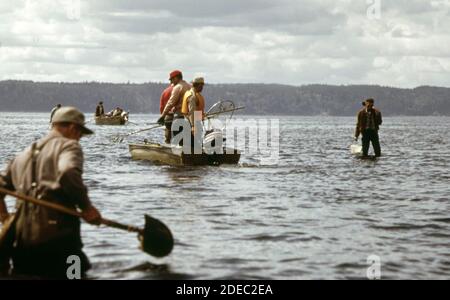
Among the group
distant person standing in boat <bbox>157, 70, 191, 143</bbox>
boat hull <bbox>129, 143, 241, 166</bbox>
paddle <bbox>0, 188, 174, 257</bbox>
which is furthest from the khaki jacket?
boat hull <bbox>129, 143, 241, 166</bbox>

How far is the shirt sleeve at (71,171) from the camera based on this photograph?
720 cm

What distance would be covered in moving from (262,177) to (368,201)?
209 inches

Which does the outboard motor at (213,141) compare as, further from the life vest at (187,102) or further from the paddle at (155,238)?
the paddle at (155,238)

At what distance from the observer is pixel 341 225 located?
39.5 ft

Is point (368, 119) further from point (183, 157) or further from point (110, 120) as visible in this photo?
point (110, 120)

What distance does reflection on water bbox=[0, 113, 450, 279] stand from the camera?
9008 millimetres

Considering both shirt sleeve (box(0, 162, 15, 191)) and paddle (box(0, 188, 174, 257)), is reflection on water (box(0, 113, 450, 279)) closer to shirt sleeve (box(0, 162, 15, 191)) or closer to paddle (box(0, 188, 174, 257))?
paddle (box(0, 188, 174, 257))

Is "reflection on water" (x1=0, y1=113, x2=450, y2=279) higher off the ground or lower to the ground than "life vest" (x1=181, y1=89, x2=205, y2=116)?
lower

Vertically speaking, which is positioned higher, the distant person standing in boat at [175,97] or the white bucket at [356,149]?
the distant person standing in boat at [175,97]

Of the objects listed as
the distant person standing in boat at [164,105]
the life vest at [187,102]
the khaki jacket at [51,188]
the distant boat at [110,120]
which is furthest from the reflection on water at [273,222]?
the distant boat at [110,120]

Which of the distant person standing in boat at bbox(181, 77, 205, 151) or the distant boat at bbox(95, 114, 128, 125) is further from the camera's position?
the distant boat at bbox(95, 114, 128, 125)

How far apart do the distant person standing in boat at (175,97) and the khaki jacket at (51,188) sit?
13.6 meters
